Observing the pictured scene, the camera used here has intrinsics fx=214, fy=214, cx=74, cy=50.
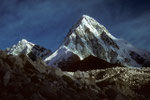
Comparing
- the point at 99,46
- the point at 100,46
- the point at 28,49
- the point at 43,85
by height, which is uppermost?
the point at 28,49

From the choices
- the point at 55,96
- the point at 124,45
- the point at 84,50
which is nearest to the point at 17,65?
the point at 55,96

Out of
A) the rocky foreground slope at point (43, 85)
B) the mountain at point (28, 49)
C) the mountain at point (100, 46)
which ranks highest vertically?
the mountain at point (28, 49)

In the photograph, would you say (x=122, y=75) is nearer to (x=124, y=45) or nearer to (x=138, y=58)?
(x=138, y=58)

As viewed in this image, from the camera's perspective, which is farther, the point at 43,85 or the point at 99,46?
the point at 99,46

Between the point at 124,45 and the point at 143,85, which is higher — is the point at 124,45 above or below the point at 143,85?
above

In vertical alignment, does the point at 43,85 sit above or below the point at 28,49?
below

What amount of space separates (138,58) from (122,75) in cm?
6869

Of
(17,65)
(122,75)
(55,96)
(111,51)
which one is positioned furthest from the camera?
(111,51)

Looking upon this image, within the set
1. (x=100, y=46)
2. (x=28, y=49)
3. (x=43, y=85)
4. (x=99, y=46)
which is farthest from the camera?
(x=28, y=49)

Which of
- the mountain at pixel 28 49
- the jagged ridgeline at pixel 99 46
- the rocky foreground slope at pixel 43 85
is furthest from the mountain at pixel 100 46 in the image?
the rocky foreground slope at pixel 43 85

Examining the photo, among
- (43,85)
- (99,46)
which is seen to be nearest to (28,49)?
(99,46)

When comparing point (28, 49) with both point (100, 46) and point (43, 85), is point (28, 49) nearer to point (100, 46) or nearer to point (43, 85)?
point (100, 46)

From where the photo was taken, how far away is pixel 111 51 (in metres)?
85.6

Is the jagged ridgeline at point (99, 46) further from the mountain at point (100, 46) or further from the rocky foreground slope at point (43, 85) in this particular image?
the rocky foreground slope at point (43, 85)
